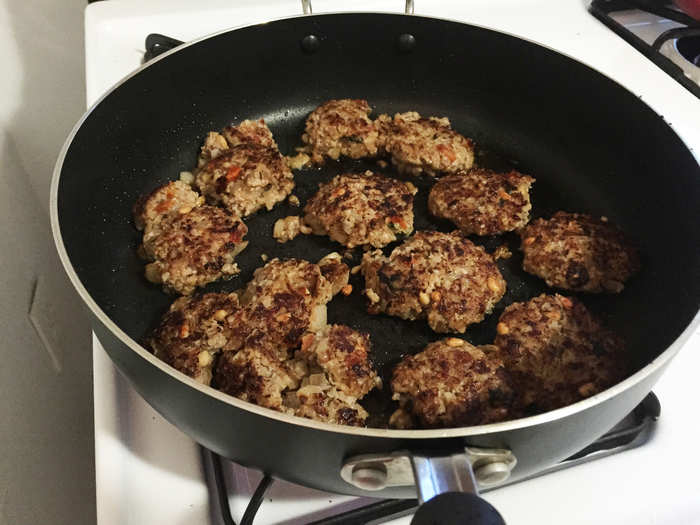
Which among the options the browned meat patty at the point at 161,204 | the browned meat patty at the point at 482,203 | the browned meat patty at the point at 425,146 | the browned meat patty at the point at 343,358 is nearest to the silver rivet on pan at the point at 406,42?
the browned meat patty at the point at 425,146

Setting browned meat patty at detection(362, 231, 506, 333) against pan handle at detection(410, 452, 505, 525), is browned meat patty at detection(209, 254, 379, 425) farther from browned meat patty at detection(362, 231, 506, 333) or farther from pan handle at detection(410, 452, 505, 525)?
pan handle at detection(410, 452, 505, 525)

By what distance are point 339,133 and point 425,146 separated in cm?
24

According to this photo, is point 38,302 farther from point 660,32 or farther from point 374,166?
point 660,32

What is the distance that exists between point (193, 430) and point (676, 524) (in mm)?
842

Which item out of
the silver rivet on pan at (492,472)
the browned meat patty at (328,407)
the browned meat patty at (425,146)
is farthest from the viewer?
the browned meat patty at (425,146)

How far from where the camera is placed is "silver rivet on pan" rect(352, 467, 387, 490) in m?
0.81

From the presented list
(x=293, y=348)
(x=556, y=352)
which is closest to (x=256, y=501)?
(x=293, y=348)

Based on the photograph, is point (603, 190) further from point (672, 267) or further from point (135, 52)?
point (135, 52)

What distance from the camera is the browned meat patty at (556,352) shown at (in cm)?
118

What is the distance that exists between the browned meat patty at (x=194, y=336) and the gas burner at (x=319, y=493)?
7.6 inches

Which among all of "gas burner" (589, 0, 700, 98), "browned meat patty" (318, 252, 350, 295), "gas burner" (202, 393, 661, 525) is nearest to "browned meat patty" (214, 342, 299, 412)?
"gas burner" (202, 393, 661, 525)

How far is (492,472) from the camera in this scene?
0.81 m

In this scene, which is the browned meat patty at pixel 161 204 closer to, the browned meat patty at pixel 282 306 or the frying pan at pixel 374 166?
the frying pan at pixel 374 166

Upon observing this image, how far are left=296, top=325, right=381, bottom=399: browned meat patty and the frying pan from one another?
2.9 inches
